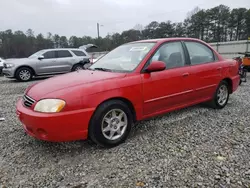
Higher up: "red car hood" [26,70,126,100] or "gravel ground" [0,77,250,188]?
"red car hood" [26,70,126,100]

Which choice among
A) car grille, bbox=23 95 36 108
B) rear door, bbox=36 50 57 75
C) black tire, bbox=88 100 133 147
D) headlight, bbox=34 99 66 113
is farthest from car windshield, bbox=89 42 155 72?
rear door, bbox=36 50 57 75

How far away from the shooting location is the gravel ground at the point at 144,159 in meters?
2.29

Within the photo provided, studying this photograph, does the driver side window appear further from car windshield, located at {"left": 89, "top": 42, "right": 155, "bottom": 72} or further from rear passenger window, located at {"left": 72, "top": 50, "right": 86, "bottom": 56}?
rear passenger window, located at {"left": 72, "top": 50, "right": 86, "bottom": 56}

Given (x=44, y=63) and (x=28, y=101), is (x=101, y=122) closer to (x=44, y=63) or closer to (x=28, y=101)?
(x=28, y=101)

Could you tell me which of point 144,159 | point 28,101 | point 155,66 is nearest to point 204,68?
point 155,66

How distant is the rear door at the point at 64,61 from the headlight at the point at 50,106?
8.73 metres

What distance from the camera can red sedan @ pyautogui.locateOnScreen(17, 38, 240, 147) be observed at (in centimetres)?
263

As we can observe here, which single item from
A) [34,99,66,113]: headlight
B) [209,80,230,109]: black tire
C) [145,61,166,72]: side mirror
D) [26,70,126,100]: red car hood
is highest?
[145,61,166,72]: side mirror

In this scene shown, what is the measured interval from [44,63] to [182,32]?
3701 centimetres

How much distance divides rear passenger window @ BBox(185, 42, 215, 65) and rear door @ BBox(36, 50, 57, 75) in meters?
8.27

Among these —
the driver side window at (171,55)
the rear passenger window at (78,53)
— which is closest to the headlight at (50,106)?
the driver side window at (171,55)

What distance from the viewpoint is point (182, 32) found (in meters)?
42.3

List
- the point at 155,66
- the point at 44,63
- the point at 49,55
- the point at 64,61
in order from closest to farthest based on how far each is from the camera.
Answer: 1. the point at 155,66
2. the point at 44,63
3. the point at 49,55
4. the point at 64,61

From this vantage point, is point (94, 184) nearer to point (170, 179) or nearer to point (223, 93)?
point (170, 179)
